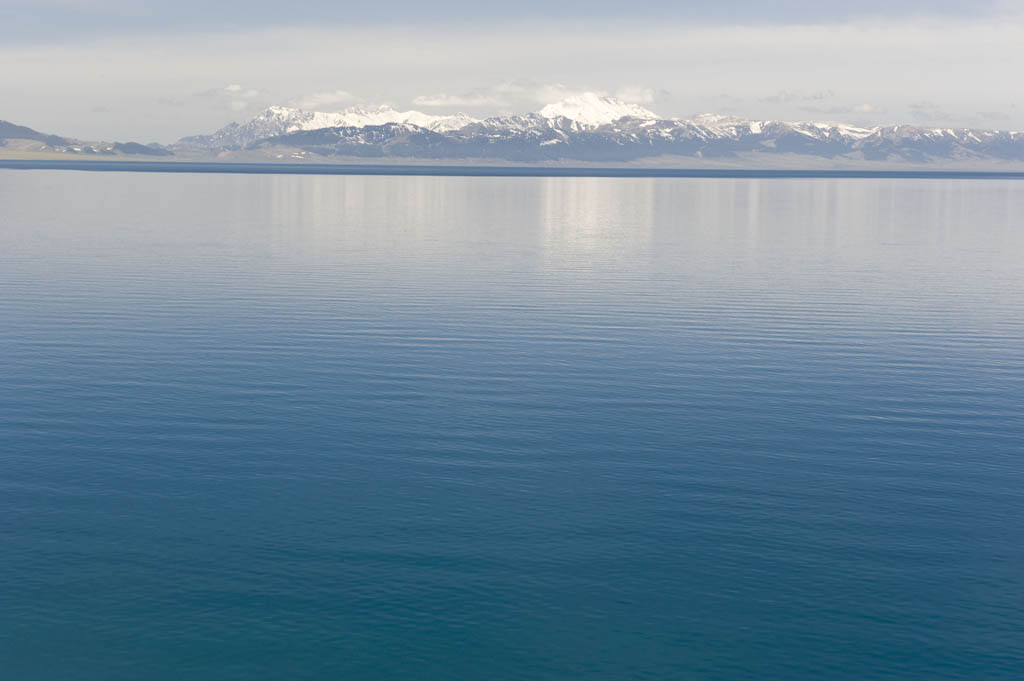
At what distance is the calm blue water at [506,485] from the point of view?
84.5 ft

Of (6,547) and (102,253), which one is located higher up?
(102,253)

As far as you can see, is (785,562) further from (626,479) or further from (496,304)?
(496,304)

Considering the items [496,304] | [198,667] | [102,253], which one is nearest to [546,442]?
[198,667]

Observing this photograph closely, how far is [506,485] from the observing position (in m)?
35.0

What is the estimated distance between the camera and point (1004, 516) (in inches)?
1305

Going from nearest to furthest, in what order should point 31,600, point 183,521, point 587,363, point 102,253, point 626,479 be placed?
point 31,600 → point 183,521 → point 626,479 → point 587,363 → point 102,253

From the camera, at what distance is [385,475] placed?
3606 centimetres

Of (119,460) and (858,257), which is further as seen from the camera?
(858,257)

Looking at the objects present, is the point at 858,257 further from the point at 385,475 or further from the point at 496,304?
the point at 385,475

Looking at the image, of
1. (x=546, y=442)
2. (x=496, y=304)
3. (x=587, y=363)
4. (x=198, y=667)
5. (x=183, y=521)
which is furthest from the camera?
(x=496, y=304)

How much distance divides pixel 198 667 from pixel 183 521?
8.25 metres

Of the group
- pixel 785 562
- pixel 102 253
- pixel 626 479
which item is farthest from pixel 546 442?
pixel 102 253

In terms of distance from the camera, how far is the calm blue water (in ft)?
84.5

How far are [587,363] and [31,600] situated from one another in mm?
30712
